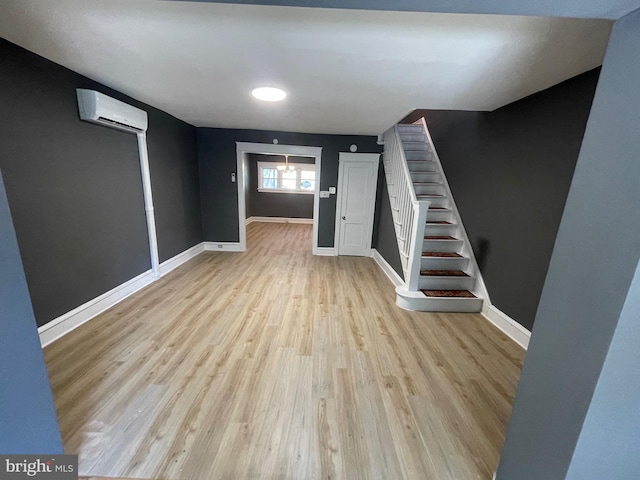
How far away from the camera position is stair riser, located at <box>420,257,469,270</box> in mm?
3281

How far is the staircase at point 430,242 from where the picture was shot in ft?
9.74

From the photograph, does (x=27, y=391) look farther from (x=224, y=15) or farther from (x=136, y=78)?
(x=136, y=78)

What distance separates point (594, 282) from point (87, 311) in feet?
11.9

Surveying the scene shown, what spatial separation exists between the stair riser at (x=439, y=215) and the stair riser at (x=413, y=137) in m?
1.85

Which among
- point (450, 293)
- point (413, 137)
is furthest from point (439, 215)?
point (413, 137)

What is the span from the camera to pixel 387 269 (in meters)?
4.20

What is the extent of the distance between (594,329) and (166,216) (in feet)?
14.5

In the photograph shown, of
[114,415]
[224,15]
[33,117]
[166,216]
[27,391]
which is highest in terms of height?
[224,15]

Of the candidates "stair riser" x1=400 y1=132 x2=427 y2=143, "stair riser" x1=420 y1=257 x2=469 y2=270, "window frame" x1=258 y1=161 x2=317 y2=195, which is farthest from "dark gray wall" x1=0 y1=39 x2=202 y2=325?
"window frame" x1=258 y1=161 x2=317 y2=195

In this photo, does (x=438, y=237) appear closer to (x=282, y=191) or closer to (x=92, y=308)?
(x=92, y=308)

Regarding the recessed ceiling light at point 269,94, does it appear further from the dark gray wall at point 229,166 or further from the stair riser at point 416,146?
the stair riser at point 416,146

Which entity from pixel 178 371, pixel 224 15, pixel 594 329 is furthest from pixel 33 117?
pixel 594 329

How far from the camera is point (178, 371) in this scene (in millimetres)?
1881

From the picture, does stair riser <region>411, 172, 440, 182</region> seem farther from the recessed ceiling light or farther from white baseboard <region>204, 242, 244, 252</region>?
white baseboard <region>204, 242, 244, 252</region>
